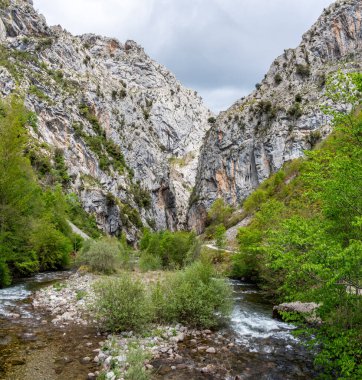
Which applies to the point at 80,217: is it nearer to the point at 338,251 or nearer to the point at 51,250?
the point at 51,250

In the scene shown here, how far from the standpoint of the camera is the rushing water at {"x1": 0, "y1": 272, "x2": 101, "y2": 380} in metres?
9.83

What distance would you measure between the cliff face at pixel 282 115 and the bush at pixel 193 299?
224 ft

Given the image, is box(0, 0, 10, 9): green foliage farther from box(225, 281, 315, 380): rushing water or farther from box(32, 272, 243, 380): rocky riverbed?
box(225, 281, 315, 380): rushing water

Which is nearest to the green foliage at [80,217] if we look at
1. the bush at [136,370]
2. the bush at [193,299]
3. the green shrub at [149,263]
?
the green shrub at [149,263]

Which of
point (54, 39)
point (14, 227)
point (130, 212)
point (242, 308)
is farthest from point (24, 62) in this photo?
point (242, 308)

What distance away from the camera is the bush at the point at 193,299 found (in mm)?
15547

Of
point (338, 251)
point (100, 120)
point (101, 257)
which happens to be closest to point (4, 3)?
point (100, 120)

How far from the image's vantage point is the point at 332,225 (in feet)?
30.4

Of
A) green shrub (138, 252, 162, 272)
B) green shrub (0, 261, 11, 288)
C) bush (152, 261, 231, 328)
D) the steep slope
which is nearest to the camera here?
bush (152, 261, 231, 328)

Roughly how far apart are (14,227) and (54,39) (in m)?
108

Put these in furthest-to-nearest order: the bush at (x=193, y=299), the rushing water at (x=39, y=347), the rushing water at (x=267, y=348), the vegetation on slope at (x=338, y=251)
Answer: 1. the bush at (x=193, y=299)
2. the rushing water at (x=267, y=348)
3. the rushing water at (x=39, y=347)
4. the vegetation on slope at (x=338, y=251)

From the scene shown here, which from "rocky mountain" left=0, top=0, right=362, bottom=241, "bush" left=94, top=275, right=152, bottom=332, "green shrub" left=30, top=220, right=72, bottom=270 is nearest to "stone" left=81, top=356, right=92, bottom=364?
"bush" left=94, top=275, right=152, bottom=332

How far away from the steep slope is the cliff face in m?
26.6

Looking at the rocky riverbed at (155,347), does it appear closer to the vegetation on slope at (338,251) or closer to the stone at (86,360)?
the stone at (86,360)
